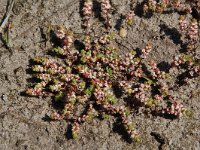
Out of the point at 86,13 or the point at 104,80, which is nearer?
the point at 104,80

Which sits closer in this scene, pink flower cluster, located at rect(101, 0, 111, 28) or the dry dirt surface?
the dry dirt surface

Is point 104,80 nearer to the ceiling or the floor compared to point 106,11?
nearer to the floor

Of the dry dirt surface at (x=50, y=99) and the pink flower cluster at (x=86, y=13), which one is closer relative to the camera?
the dry dirt surface at (x=50, y=99)

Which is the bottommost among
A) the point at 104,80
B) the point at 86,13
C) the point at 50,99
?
the point at 50,99

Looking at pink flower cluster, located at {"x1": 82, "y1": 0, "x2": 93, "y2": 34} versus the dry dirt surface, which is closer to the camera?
the dry dirt surface

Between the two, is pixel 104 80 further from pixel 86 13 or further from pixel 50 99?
pixel 86 13

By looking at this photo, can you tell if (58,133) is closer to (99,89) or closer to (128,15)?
(99,89)

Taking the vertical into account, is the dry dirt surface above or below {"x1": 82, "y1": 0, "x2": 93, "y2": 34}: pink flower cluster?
below

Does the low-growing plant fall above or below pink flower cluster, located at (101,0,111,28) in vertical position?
below

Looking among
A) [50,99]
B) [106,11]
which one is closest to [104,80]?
[50,99]
